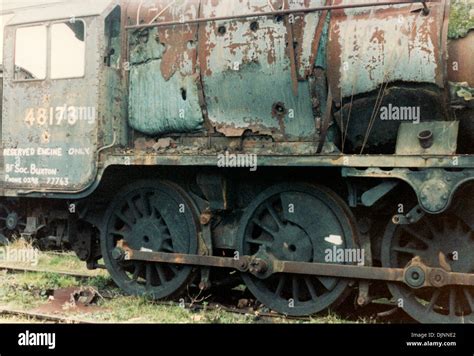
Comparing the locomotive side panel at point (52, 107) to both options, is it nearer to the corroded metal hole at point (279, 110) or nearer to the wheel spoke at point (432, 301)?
the corroded metal hole at point (279, 110)

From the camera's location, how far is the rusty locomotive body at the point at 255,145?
16.6ft

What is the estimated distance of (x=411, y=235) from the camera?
17.7 ft

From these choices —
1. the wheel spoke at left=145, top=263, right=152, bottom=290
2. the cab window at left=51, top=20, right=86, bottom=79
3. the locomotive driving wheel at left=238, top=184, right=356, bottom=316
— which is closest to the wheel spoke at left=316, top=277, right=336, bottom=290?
the locomotive driving wheel at left=238, top=184, right=356, bottom=316

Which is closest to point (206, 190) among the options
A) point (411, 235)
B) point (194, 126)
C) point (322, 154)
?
point (194, 126)

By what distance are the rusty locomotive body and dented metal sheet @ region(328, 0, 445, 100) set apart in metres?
0.01

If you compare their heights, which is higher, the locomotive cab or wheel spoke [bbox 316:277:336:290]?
the locomotive cab

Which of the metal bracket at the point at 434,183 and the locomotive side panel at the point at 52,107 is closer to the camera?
the metal bracket at the point at 434,183

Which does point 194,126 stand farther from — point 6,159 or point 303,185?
point 6,159

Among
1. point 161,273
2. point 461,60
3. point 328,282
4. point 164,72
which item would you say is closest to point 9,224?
point 161,273

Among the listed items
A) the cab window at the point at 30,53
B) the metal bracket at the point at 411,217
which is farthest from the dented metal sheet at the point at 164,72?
the metal bracket at the point at 411,217

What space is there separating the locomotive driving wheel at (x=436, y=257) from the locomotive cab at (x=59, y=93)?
3.06 meters

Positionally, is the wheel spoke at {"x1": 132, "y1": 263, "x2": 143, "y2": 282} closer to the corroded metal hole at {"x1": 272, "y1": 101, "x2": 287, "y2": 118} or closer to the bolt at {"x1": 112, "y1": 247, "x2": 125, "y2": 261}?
the bolt at {"x1": 112, "y1": 247, "x2": 125, "y2": 261}

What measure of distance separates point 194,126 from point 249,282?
1.65m

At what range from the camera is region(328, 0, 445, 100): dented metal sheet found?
499 cm
